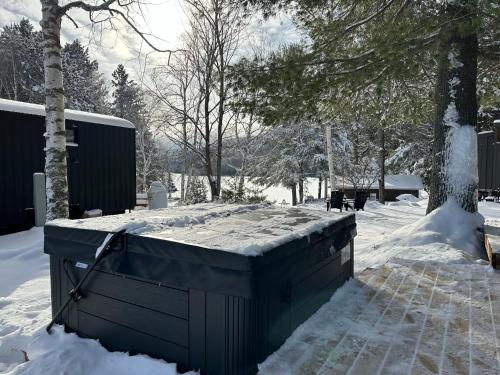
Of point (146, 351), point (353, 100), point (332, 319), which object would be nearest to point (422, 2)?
point (353, 100)

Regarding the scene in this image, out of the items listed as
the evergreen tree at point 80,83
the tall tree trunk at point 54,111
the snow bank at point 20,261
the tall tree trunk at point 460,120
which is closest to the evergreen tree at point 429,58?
the tall tree trunk at point 460,120

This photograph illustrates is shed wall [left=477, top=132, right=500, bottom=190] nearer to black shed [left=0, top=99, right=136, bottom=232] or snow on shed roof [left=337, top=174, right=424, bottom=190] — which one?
snow on shed roof [left=337, top=174, right=424, bottom=190]

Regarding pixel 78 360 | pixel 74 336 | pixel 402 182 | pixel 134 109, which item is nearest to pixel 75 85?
pixel 134 109

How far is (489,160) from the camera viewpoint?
41.0ft

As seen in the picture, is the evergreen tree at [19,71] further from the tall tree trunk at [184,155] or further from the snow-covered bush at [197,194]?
the snow-covered bush at [197,194]

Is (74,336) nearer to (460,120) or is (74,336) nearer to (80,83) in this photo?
(460,120)

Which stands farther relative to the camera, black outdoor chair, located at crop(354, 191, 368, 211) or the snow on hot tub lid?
black outdoor chair, located at crop(354, 191, 368, 211)

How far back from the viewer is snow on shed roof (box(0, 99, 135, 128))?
22.1 feet

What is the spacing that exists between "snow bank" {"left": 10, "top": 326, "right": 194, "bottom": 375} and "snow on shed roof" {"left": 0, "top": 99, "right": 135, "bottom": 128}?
5.78 meters

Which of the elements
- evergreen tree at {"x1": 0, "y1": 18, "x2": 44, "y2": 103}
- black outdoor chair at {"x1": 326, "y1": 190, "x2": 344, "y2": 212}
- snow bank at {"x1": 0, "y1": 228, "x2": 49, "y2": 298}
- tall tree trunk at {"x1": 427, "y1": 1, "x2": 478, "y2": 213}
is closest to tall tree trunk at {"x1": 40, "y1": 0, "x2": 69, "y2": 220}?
snow bank at {"x1": 0, "y1": 228, "x2": 49, "y2": 298}

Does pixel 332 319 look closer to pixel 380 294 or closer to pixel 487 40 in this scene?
pixel 380 294

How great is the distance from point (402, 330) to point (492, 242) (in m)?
2.39

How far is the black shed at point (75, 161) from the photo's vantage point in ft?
22.1

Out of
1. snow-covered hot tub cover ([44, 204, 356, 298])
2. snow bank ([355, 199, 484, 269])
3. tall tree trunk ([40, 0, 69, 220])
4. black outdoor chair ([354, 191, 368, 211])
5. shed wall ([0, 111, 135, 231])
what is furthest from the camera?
black outdoor chair ([354, 191, 368, 211])
